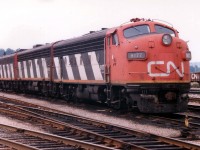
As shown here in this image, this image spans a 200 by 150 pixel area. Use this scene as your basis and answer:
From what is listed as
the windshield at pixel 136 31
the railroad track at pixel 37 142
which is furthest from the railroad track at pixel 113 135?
the windshield at pixel 136 31

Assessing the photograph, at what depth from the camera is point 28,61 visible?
25766 millimetres

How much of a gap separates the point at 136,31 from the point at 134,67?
62.6 inches

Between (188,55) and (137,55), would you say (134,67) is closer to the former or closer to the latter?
(137,55)

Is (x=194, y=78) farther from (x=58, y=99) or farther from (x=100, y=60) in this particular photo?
(x=100, y=60)

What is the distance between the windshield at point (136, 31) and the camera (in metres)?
13.1

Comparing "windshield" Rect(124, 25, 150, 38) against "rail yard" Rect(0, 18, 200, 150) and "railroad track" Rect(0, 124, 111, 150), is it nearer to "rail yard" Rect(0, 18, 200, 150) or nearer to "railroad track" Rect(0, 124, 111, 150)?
"rail yard" Rect(0, 18, 200, 150)

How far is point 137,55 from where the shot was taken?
1223 cm

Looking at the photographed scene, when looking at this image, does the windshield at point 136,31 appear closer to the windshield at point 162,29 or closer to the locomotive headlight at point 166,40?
the windshield at point 162,29

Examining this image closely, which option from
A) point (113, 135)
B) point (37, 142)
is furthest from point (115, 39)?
point (37, 142)

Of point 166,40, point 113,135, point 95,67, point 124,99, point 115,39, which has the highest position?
point 115,39

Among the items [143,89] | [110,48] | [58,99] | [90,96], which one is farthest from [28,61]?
[143,89]

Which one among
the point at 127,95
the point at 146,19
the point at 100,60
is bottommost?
the point at 127,95

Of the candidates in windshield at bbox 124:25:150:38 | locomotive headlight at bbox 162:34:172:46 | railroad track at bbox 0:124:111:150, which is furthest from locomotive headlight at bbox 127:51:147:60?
railroad track at bbox 0:124:111:150

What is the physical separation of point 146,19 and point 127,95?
3.05m
